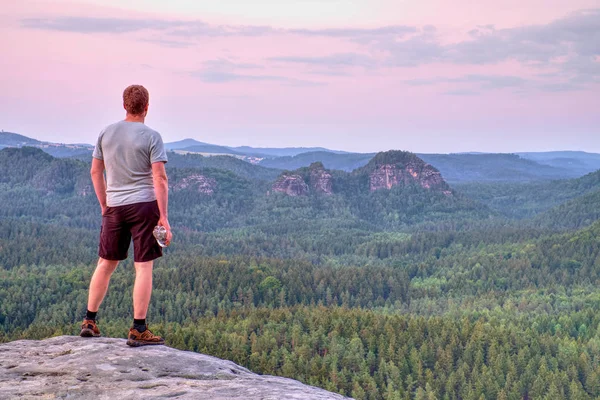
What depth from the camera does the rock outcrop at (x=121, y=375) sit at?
21.0 m

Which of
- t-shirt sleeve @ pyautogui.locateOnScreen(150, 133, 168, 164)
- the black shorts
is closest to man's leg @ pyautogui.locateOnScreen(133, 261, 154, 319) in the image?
the black shorts

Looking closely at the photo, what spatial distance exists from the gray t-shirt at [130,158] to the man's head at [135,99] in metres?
0.51

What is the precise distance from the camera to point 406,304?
563 ft

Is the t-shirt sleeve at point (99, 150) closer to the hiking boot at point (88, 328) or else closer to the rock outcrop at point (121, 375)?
the hiking boot at point (88, 328)

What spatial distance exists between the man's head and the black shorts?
11.2 feet

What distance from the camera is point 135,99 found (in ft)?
79.7

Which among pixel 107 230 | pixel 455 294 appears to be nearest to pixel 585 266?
pixel 455 294

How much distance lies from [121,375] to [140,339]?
3737 millimetres

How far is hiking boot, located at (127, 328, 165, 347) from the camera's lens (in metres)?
25.9

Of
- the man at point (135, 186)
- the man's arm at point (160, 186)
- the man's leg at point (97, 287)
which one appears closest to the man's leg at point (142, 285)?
the man at point (135, 186)

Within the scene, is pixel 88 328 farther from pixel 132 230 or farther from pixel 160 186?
pixel 160 186

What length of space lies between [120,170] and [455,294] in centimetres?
16437

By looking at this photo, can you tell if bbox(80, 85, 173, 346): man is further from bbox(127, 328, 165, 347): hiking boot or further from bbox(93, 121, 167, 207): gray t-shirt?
bbox(127, 328, 165, 347): hiking boot

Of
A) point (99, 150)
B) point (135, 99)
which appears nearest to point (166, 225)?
point (99, 150)
